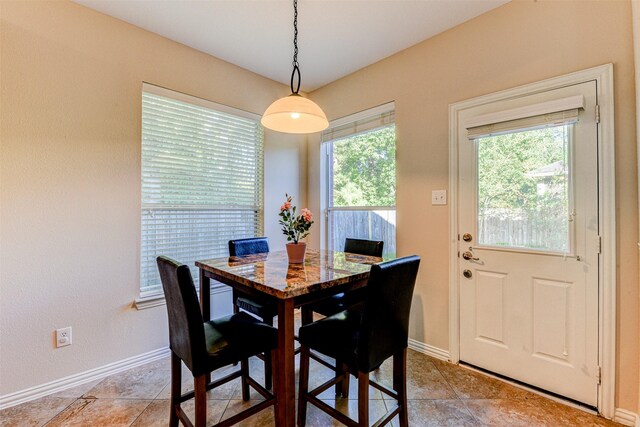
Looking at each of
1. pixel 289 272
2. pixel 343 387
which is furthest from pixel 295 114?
pixel 343 387

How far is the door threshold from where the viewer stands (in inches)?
68.5

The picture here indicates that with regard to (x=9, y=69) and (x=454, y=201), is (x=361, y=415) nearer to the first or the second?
(x=454, y=201)

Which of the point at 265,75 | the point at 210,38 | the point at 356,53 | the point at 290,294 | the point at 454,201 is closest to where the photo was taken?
the point at 290,294

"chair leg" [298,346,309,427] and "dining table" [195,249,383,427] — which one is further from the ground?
"dining table" [195,249,383,427]

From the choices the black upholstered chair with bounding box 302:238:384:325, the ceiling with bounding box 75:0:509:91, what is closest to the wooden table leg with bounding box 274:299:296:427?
the black upholstered chair with bounding box 302:238:384:325

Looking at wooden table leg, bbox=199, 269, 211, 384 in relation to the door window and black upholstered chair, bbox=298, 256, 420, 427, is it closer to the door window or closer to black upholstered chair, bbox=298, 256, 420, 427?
black upholstered chair, bbox=298, 256, 420, 427

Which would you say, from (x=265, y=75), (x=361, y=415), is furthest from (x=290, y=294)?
(x=265, y=75)

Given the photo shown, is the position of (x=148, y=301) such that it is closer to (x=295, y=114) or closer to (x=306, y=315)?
(x=306, y=315)

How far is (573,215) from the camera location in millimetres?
1790

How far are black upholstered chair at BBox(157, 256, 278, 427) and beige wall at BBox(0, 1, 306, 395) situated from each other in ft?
3.55

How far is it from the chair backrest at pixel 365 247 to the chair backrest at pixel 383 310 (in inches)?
35.0

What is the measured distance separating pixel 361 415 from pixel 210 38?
2890 mm

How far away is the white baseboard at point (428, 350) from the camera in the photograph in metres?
2.35

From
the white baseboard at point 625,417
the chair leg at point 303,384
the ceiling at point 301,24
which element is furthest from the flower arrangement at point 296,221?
the white baseboard at point 625,417
